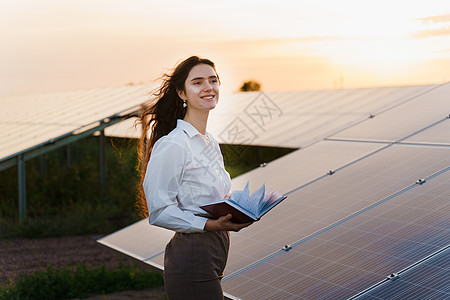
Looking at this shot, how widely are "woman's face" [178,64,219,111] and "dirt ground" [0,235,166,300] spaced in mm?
6150

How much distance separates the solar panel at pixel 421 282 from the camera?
408cm

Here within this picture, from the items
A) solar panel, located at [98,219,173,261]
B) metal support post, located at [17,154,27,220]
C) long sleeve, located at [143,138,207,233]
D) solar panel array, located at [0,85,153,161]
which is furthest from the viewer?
solar panel array, located at [0,85,153,161]

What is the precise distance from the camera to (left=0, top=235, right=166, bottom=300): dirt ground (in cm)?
1077

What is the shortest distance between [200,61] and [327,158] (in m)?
4.63

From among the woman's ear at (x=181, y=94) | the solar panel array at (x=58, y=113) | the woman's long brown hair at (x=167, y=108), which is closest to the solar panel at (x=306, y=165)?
the woman's long brown hair at (x=167, y=108)

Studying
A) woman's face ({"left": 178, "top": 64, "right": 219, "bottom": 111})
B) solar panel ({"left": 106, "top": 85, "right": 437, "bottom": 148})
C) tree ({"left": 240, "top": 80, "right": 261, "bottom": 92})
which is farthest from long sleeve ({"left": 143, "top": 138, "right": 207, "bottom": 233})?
tree ({"left": 240, "top": 80, "right": 261, "bottom": 92})

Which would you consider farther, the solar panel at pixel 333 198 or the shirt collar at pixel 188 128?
the solar panel at pixel 333 198

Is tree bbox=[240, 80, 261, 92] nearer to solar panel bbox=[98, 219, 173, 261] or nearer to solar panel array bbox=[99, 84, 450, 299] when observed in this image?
solar panel array bbox=[99, 84, 450, 299]

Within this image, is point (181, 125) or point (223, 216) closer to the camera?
point (223, 216)

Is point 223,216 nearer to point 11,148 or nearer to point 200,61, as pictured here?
point 200,61

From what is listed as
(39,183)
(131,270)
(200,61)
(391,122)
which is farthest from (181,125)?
(39,183)

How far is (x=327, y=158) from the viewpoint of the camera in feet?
26.3

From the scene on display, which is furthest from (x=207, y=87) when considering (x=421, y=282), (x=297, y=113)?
(x=297, y=113)

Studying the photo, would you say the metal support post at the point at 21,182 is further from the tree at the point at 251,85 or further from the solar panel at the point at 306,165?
the tree at the point at 251,85
